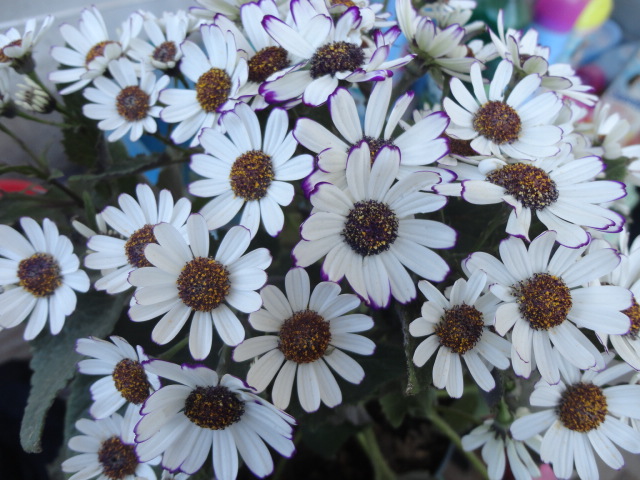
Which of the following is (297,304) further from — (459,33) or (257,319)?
(459,33)

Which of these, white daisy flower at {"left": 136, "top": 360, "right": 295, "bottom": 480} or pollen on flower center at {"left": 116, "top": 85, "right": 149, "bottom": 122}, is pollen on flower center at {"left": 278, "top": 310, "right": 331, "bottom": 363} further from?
pollen on flower center at {"left": 116, "top": 85, "right": 149, "bottom": 122}

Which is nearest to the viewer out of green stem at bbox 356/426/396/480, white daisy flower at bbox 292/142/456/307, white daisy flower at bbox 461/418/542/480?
white daisy flower at bbox 292/142/456/307

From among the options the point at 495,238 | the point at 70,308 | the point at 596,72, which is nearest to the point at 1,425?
the point at 70,308

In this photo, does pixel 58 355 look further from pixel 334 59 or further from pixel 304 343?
pixel 334 59

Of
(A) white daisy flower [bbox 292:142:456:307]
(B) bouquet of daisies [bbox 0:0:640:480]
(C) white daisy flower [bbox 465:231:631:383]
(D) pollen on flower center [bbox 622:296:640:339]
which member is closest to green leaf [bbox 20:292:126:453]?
(B) bouquet of daisies [bbox 0:0:640:480]

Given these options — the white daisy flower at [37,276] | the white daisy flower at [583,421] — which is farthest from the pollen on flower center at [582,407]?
the white daisy flower at [37,276]

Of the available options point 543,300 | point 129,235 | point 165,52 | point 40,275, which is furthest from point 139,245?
point 543,300
